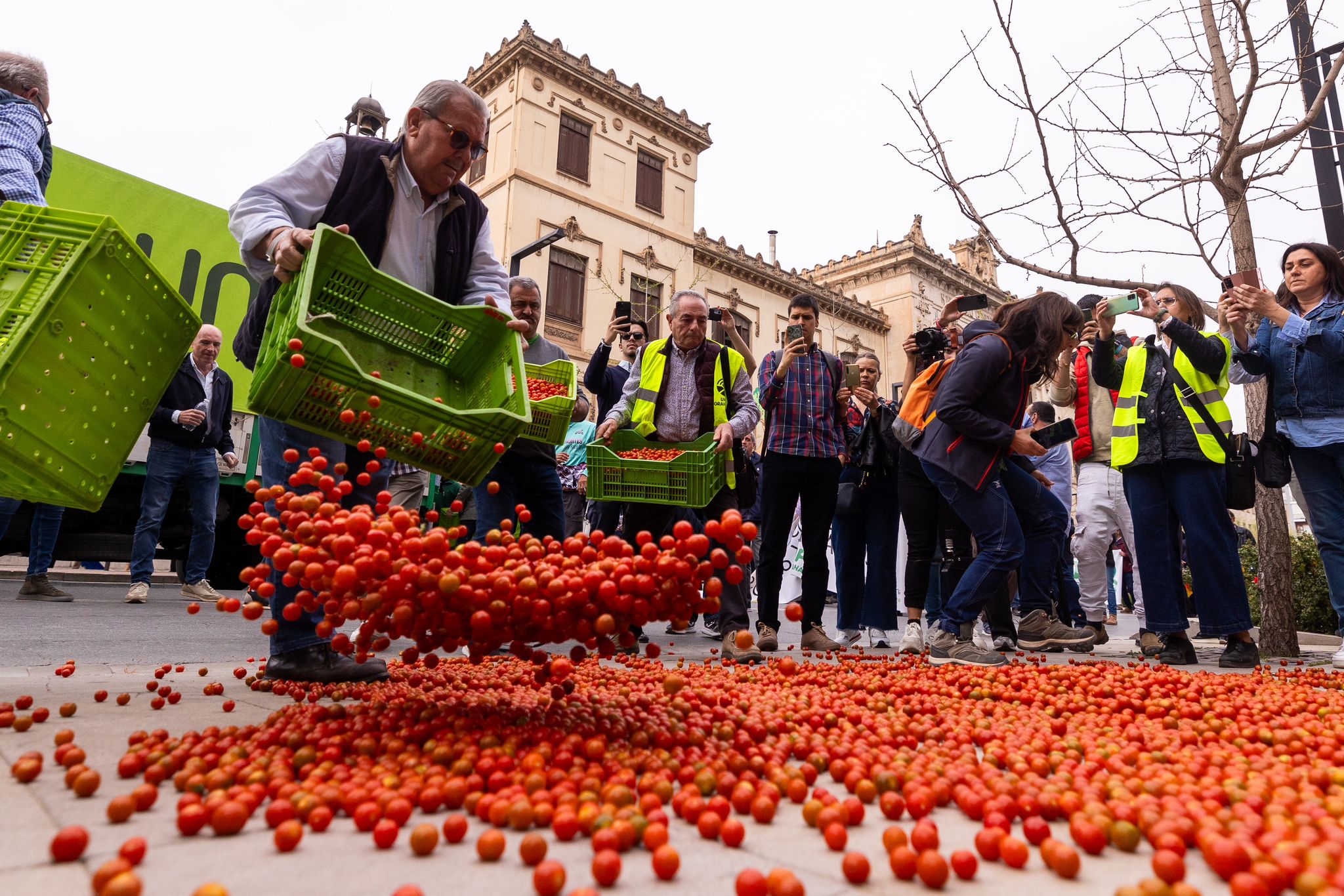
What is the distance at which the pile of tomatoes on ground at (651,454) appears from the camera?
5.22 m

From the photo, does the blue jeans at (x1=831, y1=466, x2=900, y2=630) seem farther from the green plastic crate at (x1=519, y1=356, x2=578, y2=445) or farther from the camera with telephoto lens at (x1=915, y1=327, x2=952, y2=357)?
the green plastic crate at (x1=519, y1=356, x2=578, y2=445)

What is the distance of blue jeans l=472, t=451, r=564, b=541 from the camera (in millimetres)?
4852

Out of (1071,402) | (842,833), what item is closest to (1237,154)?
(1071,402)

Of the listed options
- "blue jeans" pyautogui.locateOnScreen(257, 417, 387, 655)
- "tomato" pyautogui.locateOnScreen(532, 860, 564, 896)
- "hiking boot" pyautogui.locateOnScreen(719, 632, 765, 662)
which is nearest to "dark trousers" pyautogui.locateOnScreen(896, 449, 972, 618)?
"hiking boot" pyautogui.locateOnScreen(719, 632, 765, 662)

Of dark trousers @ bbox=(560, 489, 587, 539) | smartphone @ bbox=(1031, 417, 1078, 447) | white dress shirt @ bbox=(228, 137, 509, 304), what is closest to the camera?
white dress shirt @ bbox=(228, 137, 509, 304)

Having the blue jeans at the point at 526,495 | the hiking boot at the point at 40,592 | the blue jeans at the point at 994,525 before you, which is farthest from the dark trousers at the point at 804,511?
the hiking boot at the point at 40,592

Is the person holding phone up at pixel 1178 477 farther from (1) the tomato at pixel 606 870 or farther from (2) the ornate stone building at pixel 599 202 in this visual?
(2) the ornate stone building at pixel 599 202

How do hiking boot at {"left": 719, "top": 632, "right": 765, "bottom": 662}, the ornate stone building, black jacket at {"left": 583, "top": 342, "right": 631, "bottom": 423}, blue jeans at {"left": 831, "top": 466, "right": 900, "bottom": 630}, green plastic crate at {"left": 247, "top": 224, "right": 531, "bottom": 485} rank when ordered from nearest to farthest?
1. green plastic crate at {"left": 247, "top": 224, "right": 531, "bottom": 485}
2. hiking boot at {"left": 719, "top": 632, "right": 765, "bottom": 662}
3. black jacket at {"left": 583, "top": 342, "right": 631, "bottom": 423}
4. blue jeans at {"left": 831, "top": 466, "right": 900, "bottom": 630}
5. the ornate stone building

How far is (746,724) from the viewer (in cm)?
250

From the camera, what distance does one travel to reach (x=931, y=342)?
6.41 m

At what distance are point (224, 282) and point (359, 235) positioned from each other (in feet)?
24.5

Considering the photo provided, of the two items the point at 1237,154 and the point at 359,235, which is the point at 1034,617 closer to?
the point at 1237,154

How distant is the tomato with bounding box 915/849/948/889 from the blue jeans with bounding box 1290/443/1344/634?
15.7ft

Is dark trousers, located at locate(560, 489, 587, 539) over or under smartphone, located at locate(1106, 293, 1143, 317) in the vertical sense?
under
